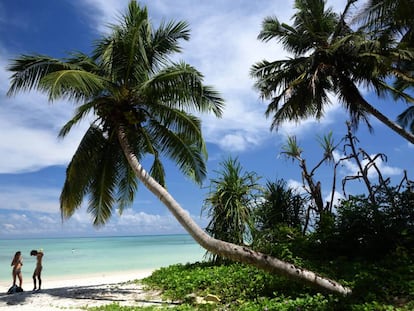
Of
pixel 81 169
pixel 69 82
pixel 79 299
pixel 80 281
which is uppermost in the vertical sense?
pixel 69 82

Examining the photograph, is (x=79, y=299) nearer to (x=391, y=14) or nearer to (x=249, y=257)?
(x=249, y=257)

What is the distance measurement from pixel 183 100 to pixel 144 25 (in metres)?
2.44

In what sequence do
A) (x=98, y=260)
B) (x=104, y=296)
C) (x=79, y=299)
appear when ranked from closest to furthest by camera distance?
(x=79, y=299)
(x=104, y=296)
(x=98, y=260)

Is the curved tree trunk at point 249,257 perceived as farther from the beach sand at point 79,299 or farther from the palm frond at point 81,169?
the palm frond at point 81,169

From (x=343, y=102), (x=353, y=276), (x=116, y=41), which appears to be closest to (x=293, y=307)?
(x=353, y=276)

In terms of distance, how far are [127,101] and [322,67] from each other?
7415 millimetres

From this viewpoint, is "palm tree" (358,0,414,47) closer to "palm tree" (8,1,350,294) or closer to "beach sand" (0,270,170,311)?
"palm tree" (8,1,350,294)

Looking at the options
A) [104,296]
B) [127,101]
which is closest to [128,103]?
[127,101]

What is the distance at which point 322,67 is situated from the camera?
46.2 feet

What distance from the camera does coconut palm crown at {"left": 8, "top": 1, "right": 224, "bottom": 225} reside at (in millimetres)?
9969

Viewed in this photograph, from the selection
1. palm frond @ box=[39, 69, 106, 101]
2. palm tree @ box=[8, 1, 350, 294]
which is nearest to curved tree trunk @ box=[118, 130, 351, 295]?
palm tree @ box=[8, 1, 350, 294]

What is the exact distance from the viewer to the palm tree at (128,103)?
32.3ft

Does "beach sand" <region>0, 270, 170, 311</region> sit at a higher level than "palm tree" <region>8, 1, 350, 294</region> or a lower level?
lower

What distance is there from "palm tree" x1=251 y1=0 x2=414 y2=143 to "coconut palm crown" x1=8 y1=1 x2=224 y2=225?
4947mm
